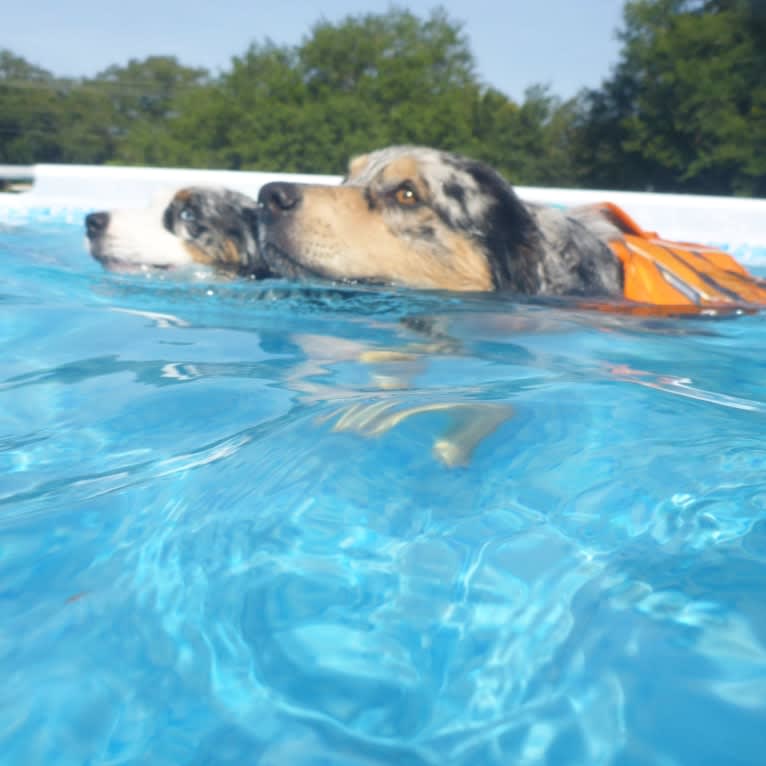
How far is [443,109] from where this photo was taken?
1820 centimetres

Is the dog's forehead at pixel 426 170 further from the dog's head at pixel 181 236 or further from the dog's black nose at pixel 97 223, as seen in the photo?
the dog's black nose at pixel 97 223

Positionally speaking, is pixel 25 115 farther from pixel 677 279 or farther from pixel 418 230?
pixel 677 279

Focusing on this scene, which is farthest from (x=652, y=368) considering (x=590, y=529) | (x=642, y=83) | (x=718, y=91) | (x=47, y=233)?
(x=642, y=83)

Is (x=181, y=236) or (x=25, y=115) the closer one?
(x=181, y=236)

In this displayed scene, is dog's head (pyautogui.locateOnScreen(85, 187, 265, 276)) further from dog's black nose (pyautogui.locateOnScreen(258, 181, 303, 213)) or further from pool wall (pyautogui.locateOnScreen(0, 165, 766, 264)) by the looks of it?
pool wall (pyautogui.locateOnScreen(0, 165, 766, 264))

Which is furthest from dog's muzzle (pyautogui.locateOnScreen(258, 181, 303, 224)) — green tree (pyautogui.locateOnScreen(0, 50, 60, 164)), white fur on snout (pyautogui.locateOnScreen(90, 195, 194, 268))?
green tree (pyautogui.locateOnScreen(0, 50, 60, 164))

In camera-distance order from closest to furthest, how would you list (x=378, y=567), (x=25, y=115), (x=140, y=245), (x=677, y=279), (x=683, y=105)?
(x=378, y=567), (x=677, y=279), (x=140, y=245), (x=25, y=115), (x=683, y=105)

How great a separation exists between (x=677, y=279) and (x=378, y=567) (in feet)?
10.2

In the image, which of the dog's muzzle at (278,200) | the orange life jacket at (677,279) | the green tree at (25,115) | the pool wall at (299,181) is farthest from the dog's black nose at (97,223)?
the green tree at (25,115)

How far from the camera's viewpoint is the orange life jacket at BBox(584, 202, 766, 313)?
387cm

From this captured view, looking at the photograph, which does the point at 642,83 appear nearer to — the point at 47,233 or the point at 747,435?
the point at 47,233

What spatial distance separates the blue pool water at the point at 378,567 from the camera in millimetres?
952

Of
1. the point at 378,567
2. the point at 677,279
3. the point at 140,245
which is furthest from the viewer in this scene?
the point at 140,245

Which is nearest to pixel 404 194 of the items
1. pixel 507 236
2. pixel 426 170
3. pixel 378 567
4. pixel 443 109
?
pixel 426 170
